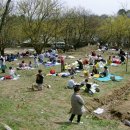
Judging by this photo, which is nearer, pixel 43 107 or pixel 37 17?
pixel 43 107

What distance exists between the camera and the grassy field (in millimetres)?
14773

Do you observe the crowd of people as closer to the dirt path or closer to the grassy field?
the grassy field

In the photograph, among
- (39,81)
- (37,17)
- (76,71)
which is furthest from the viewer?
(37,17)

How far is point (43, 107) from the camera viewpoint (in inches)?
698

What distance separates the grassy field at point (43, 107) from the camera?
14.8 m

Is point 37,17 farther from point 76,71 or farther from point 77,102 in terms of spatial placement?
point 77,102

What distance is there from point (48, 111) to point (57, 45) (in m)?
41.8

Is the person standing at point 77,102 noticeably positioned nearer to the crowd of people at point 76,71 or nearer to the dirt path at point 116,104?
the crowd of people at point 76,71

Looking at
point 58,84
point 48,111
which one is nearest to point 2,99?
point 48,111

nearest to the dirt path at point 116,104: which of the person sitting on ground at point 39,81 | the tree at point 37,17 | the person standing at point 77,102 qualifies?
the person standing at point 77,102

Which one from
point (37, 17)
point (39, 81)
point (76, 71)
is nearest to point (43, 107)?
point (39, 81)

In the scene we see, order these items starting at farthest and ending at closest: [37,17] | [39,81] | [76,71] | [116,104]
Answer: [37,17] < [76,71] < [39,81] < [116,104]

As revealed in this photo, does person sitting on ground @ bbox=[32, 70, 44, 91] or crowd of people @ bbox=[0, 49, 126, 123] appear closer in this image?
crowd of people @ bbox=[0, 49, 126, 123]

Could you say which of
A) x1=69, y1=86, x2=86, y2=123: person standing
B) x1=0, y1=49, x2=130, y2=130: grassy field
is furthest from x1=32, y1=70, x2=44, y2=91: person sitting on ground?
x1=69, y1=86, x2=86, y2=123: person standing
